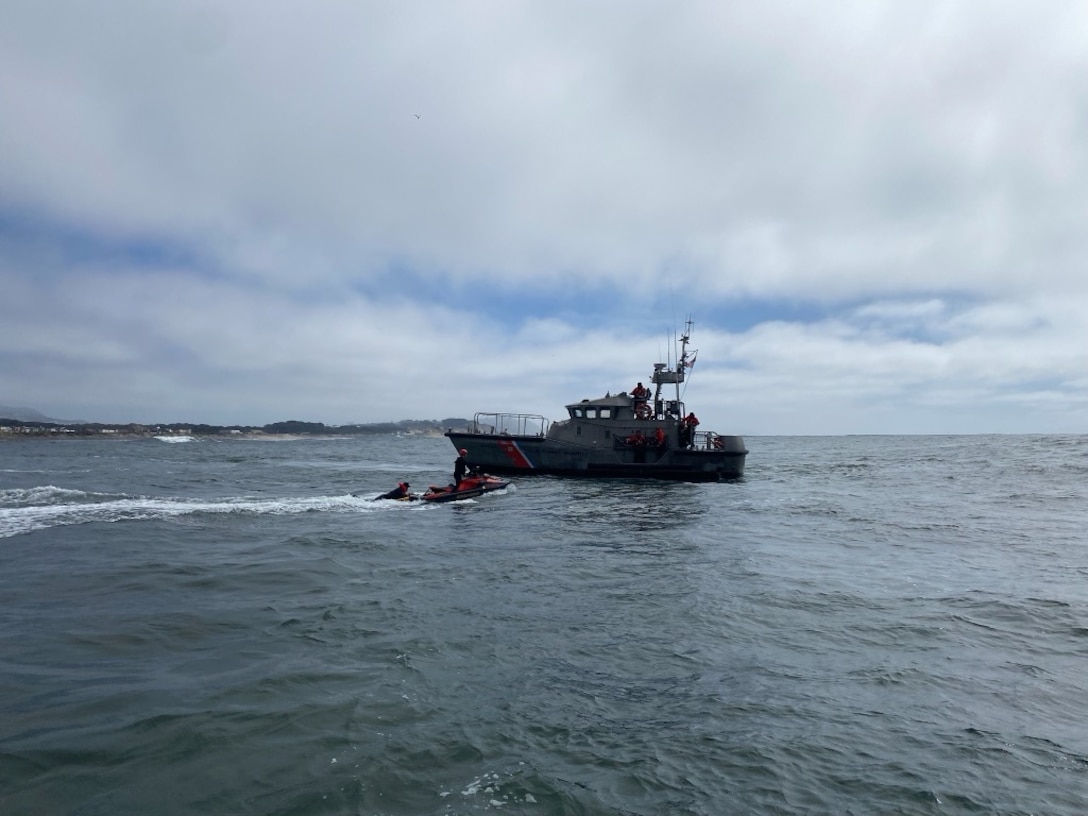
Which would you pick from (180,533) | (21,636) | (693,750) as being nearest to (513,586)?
(693,750)

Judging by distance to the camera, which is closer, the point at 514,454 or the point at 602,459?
the point at 602,459

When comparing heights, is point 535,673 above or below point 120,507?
below

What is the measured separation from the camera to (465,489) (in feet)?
80.8

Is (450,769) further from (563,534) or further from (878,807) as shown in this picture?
(563,534)

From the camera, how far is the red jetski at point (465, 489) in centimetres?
2352

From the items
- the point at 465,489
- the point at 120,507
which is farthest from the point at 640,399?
the point at 120,507

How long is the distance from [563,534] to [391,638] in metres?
8.97

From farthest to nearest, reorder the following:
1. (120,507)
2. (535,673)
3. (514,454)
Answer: (514,454) → (120,507) → (535,673)

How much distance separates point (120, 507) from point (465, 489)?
11.0 metres

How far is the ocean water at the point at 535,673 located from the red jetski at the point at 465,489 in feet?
21.8

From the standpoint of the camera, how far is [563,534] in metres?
17.1

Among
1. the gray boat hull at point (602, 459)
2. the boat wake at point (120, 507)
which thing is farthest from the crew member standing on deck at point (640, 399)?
the boat wake at point (120, 507)

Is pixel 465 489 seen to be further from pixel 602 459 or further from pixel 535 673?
pixel 535 673

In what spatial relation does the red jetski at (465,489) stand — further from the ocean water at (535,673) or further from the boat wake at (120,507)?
the ocean water at (535,673)
